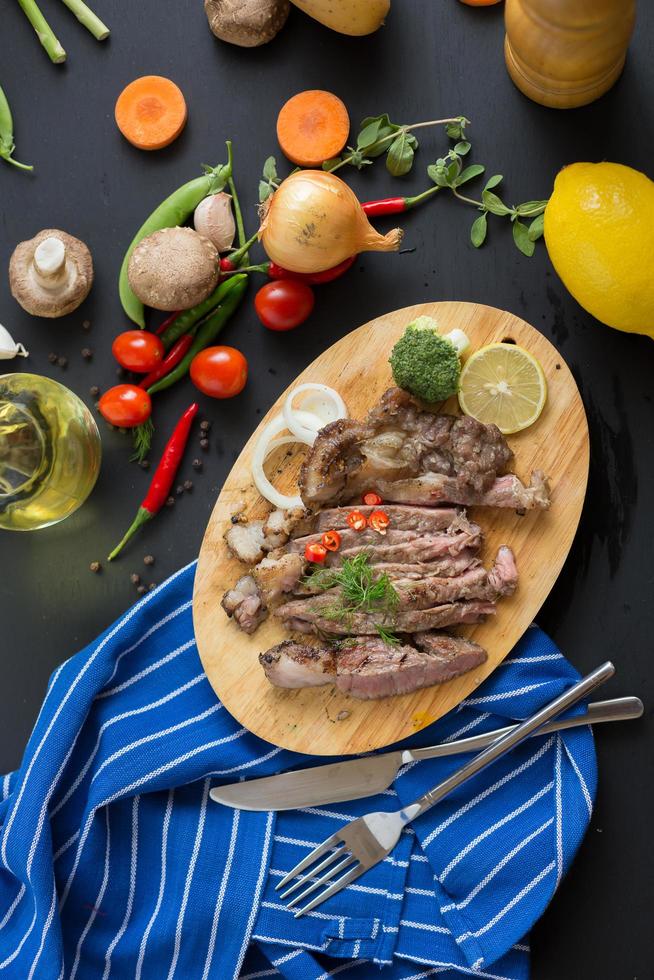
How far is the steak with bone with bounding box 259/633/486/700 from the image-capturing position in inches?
175

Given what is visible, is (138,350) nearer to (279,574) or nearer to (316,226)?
(316,226)

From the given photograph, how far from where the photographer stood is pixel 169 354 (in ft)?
16.9

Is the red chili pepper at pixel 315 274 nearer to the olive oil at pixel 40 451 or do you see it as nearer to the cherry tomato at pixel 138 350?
the cherry tomato at pixel 138 350

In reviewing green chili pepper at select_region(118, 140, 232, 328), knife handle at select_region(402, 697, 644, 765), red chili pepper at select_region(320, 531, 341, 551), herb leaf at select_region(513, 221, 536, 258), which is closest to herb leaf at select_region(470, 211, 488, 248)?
herb leaf at select_region(513, 221, 536, 258)

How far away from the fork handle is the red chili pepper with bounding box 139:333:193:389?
2.62 metres

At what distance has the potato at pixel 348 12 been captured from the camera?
4.71 meters

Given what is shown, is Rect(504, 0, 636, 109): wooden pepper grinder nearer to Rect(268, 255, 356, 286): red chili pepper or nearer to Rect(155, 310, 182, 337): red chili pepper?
Rect(268, 255, 356, 286): red chili pepper

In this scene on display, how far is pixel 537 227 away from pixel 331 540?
77.6 inches

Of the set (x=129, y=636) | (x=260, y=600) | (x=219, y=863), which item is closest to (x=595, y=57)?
(x=260, y=600)

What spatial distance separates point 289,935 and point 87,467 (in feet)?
8.63

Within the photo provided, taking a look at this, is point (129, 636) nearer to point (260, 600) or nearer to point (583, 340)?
point (260, 600)

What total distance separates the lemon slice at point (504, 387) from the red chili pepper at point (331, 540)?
90 centimetres

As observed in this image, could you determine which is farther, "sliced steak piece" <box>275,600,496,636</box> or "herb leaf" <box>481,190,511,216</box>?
"herb leaf" <box>481,190,511,216</box>

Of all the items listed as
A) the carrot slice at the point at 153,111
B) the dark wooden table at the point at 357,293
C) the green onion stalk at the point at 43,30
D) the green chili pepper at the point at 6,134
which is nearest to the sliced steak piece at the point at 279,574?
the dark wooden table at the point at 357,293
